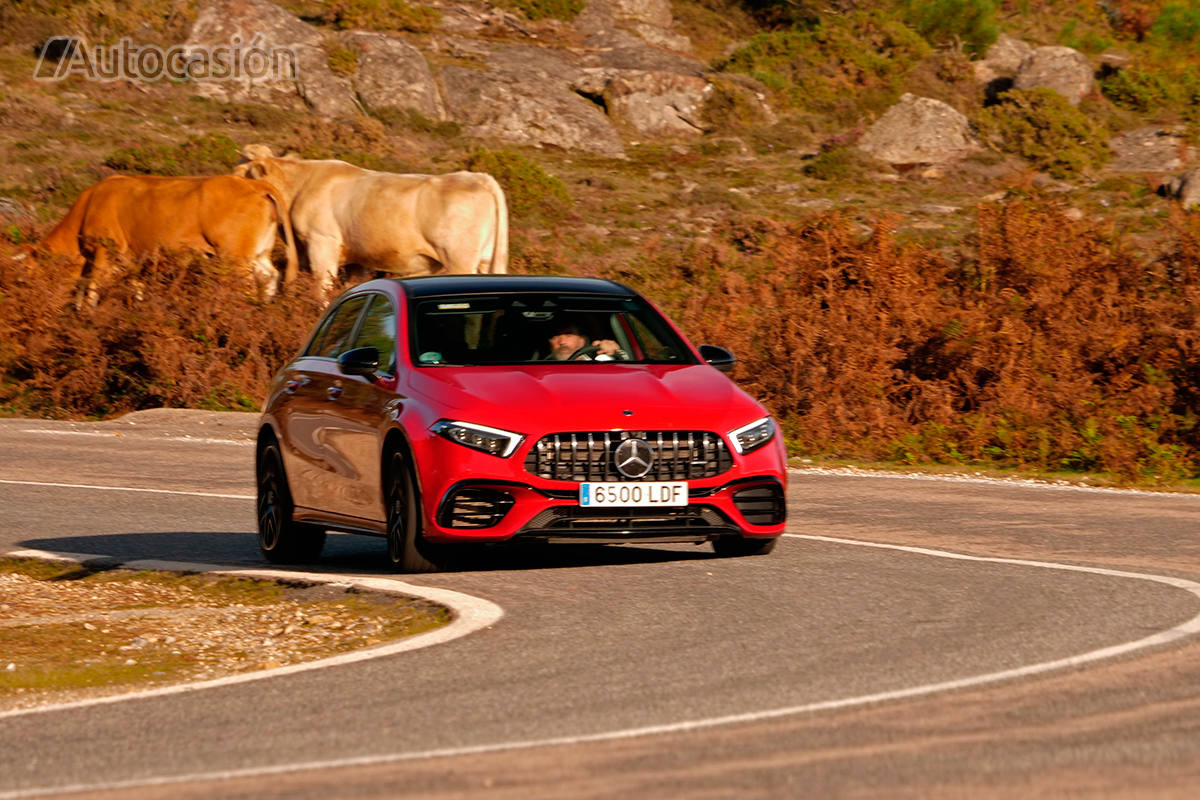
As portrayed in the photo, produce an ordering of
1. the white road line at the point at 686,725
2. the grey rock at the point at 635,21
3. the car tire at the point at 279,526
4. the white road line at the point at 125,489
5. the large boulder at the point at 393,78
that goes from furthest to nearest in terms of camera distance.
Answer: the grey rock at the point at 635,21
the large boulder at the point at 393,78
the white road line at the point at 125,489
the car tire at the point at 279,526
the white road line at the point at 686,725

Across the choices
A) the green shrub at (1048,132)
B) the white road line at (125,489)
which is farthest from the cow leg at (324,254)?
the green shrub at (1048,132)

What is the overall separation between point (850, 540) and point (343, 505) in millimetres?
3267

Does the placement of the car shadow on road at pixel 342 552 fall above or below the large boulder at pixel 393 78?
below

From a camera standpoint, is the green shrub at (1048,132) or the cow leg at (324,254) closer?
the cow leg at (324,254)

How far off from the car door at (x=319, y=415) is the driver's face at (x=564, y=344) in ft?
4.43

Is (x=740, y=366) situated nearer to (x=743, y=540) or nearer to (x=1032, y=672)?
(x=743, y=540)

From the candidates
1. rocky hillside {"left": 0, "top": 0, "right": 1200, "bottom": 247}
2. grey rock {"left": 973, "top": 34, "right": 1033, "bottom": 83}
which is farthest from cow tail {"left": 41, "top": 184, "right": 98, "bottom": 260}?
grey rock {"left": 973, "top": 34, "right": 1033, "bottom": 83}

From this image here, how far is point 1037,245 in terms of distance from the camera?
23.1m

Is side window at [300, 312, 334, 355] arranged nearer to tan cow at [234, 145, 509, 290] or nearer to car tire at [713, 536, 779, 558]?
car tire at [713, 536, 779, 558]

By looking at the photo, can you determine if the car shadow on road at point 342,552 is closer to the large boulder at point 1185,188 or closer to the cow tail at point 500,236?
the cow tail at point 500,236

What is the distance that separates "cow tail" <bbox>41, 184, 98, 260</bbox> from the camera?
2922 cm

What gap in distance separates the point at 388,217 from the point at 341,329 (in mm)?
17834

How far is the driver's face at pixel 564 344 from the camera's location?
11867 mm

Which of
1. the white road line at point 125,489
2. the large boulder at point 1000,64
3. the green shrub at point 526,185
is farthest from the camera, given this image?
the large boulder at point 1000,64
